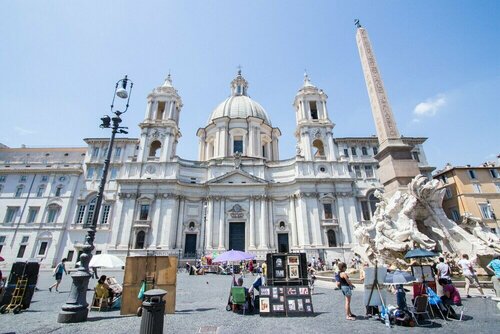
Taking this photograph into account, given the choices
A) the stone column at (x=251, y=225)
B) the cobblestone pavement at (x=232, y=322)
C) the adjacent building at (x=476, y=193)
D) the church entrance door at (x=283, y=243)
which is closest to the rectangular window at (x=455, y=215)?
the adjacent building at (x=476, y=193)

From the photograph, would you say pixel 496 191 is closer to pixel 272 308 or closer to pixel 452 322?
pixel 452 322

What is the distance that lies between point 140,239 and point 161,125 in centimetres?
1514

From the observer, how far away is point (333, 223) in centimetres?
2978

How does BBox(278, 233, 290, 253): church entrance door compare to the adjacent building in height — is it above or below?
below

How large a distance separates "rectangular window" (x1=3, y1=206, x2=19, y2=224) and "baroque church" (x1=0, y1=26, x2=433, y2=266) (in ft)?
0.42

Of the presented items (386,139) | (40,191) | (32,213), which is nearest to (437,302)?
(386,139)

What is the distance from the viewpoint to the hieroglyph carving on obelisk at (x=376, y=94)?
14.8m

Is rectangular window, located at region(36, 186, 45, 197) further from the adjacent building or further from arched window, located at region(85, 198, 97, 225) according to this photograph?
the adjacent building

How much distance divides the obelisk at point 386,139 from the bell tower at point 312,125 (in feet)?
56.2

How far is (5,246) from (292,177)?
3627 centimetres

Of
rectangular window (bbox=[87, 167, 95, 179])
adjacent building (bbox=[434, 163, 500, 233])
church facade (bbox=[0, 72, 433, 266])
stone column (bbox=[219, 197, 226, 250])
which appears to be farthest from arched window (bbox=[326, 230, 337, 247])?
rectangular window (bbox=[87, 167, 95, 179])

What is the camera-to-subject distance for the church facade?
96.2 feet

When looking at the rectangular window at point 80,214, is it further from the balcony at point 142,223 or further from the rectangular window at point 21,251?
the balcony at point 142,223

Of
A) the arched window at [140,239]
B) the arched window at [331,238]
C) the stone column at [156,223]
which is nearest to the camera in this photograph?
the stone column at [156,223]
